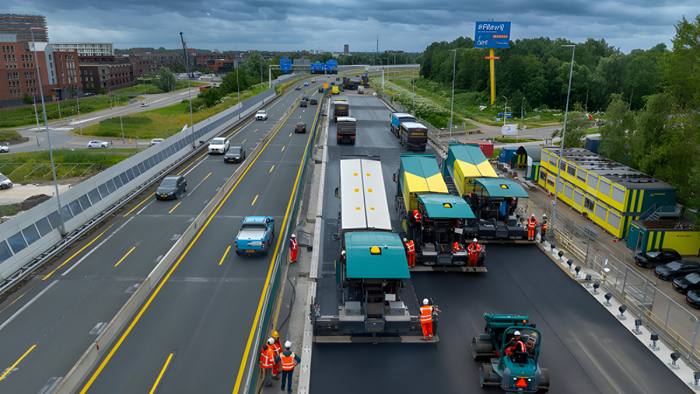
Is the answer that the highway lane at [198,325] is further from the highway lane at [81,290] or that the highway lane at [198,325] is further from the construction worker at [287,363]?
the construction worker at [287,363]

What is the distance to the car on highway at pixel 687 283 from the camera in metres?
23.6

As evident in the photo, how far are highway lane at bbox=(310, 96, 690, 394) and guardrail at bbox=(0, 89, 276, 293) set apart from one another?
1451 centimetres

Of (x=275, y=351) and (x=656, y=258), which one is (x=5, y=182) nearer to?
(x=275, y=351)

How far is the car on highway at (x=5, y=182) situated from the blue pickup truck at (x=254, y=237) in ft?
110

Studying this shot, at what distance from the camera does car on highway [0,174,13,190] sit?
4271cm

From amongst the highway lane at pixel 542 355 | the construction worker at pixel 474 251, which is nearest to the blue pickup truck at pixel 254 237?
the highway lane at pixel 542 355

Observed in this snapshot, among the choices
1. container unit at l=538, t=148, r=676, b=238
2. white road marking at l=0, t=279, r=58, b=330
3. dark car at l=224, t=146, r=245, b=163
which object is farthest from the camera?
dark car at l=224, t=146, r=245, b=163

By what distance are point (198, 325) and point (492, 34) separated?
87.2m

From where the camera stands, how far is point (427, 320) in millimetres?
15125

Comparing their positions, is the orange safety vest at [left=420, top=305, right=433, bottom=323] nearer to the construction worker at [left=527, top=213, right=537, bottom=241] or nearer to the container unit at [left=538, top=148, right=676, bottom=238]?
the construction worker at [left=527, top=213, right=537, bottom=241]

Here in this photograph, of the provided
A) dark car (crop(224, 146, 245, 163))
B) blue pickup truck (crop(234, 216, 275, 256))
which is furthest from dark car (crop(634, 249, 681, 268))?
dark car (crop(224, 146, 245, 163))

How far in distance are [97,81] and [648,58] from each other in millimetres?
155623

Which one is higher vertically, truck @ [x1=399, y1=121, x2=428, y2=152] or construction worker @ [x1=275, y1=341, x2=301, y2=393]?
truck @ [x1=399, y1=121, x2=428, y2=152]

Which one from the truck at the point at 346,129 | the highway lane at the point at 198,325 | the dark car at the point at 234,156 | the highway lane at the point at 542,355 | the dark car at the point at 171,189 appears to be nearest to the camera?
the highway lane at the point at 542,355
